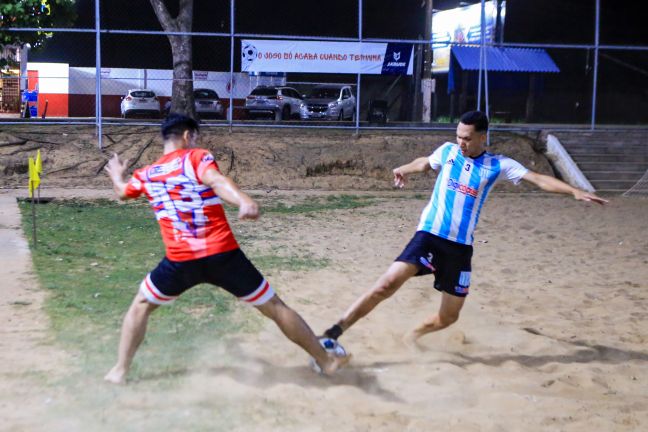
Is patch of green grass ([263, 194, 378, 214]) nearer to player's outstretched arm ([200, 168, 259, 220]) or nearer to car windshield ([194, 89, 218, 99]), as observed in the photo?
player's outstretched arm ([200, 168, 259, 220])

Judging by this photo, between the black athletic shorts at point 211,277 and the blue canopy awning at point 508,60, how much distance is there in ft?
90.9

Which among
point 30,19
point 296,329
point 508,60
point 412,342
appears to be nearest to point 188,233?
point 296,329

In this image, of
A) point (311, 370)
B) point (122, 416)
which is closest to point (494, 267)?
point (311, 370)

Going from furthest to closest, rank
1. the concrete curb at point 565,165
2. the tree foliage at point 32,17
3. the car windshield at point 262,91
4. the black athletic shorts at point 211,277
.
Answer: the car windshield at point 262,91 < the concrete curb at point 565,165 < the tree foliage at point 32,17 < the black athletic shorts at point 211,277

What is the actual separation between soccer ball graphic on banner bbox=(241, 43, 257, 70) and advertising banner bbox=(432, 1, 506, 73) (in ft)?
52.8

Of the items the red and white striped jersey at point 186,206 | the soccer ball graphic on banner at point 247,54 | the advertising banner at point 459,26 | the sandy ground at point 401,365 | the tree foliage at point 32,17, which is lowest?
the sandy ground at point 401,365

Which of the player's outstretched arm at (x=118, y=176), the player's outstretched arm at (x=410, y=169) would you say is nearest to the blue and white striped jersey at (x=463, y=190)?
the player's outstretched arm at (x=410, y=169)

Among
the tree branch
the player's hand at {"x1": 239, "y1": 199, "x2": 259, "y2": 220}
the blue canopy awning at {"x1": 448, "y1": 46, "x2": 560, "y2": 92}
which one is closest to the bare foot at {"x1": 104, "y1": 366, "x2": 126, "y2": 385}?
the player's hand at {"x1": 239, "y1": 199, "x2": 259, "y2": 220}

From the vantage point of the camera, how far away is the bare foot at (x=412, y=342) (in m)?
6.32

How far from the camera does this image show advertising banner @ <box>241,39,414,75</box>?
19234mm

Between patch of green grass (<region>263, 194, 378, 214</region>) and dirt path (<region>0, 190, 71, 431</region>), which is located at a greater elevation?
patch of green grass (<region>263, 194, 378, 214</region>)

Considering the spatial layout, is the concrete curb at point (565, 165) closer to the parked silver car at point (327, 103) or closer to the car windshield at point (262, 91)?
the parked silver car at point (327, 103)

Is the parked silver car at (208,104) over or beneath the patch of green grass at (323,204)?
over

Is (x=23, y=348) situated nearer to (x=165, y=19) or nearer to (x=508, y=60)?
(x=165, y=19)
